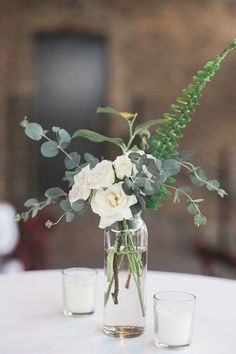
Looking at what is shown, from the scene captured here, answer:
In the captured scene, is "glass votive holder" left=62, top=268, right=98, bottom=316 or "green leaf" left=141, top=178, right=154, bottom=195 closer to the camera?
"green leaf" left=141, top=178, right=154, bottom=195

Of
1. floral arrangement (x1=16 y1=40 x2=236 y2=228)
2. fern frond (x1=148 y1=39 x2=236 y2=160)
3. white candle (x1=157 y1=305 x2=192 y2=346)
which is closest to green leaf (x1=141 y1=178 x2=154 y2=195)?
floral arrangement (x1=16 y1=40 x2=236 y2=228)

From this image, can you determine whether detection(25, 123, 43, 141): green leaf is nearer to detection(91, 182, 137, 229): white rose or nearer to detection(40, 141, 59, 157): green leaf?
detection(40, 141, 59, 157): green leaf

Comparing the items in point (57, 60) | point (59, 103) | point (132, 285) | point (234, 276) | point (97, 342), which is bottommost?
point (234, 276)

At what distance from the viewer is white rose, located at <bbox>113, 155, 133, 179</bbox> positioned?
128 cm

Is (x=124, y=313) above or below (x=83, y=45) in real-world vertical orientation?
below

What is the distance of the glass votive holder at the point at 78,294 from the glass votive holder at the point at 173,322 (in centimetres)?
24

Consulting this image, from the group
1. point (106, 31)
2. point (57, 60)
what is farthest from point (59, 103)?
point (106, 31)

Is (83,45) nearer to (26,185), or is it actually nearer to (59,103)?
(59,103)

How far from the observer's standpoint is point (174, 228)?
538 cm

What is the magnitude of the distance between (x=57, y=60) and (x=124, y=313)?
13.8ft

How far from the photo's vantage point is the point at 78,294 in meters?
1.48

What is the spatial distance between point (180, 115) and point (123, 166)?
6.4 inches

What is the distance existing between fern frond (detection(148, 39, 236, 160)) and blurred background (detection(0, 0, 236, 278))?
3871 millimetres

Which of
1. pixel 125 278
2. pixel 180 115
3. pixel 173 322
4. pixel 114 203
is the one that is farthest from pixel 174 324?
pixel 180 115
